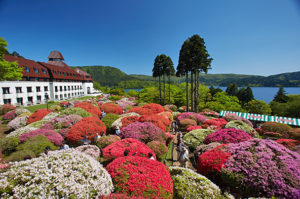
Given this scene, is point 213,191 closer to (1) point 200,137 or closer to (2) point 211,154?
(2) point 211,154

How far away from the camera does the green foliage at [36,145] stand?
806 cm

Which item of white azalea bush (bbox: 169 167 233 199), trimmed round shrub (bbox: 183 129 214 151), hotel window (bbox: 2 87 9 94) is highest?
hotel window (bbox: 2 87 9 94)

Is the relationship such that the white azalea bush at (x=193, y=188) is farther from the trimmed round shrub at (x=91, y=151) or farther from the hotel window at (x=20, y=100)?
the hotel window at (x=20, y=100)

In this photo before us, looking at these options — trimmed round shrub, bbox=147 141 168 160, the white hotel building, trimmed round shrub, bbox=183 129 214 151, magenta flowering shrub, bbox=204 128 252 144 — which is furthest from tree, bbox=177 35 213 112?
the white hotel building

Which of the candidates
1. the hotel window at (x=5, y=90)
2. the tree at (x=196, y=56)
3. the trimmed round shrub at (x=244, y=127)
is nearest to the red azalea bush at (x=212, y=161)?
the trimmed round shrub at (x=244, y=127)

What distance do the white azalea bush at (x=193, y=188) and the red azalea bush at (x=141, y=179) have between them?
1.19ft

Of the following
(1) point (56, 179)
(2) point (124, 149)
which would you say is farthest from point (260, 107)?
(1) point (56, 179)

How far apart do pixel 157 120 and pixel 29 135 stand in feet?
32.6

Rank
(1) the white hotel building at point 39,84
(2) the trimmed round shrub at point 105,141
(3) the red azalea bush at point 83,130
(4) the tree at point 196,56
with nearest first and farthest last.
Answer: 1. (2) the trimmed round shrub at point 105,141
2. (3) the red azalea bush at point 83,130
3. (4) the tree at point 196,56
4. (1) the white hotel building at point 39,84

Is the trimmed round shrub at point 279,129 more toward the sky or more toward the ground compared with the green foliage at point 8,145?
more toward the ground

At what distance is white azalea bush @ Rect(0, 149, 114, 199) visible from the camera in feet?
9.92

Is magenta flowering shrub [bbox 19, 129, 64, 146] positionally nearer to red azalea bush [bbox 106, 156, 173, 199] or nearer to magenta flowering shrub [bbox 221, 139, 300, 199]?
red azalea bush [bbox 106, 156, 173, 199]

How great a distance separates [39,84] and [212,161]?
47.9 meters

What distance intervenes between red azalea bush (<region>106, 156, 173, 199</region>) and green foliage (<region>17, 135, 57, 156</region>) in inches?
255
